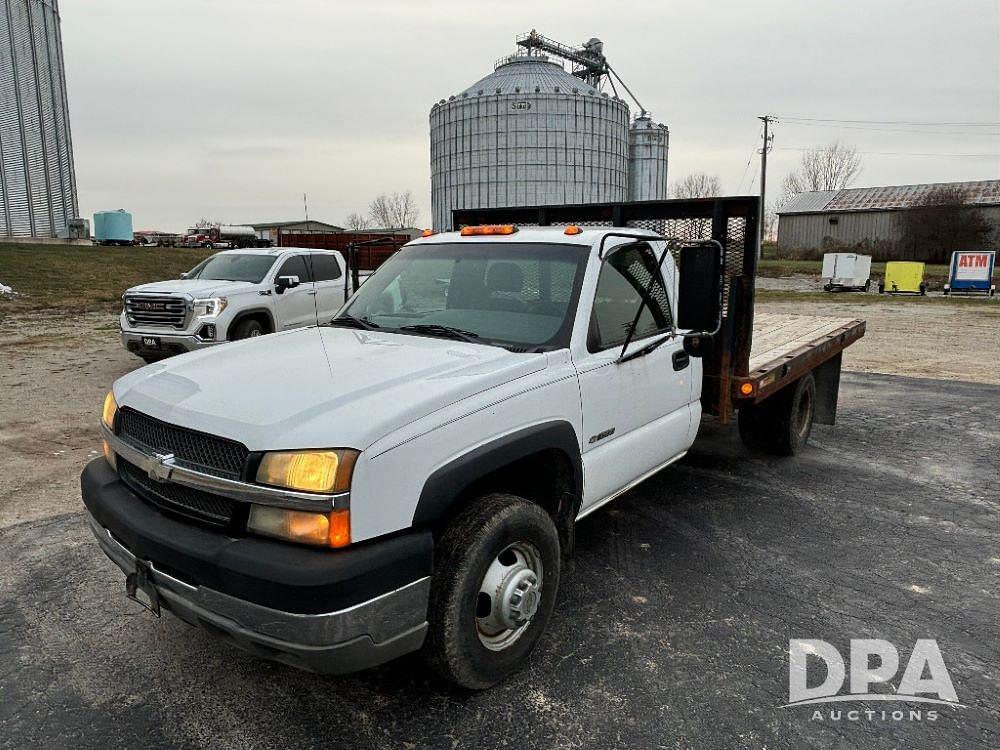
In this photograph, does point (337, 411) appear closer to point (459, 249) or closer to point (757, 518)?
point (459, 249)

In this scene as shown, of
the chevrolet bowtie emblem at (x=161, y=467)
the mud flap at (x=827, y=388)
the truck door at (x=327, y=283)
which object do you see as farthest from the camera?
the truck door at (x=327, y=283)

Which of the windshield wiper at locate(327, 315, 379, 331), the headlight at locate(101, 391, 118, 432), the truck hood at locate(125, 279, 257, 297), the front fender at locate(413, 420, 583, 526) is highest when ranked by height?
the windshield wiper at locate(327, 315, 379, 331)

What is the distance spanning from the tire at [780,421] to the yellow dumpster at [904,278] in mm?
27696

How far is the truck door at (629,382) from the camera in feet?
11.5

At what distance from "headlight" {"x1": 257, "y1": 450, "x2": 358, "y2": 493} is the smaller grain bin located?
187ft

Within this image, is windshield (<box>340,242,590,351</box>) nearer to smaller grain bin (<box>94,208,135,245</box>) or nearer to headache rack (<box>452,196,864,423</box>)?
headache rack (<box>452,196,864,423</box>)

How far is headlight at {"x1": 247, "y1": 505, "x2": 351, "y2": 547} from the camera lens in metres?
2.31

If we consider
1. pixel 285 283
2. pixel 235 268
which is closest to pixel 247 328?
pixel 285 283

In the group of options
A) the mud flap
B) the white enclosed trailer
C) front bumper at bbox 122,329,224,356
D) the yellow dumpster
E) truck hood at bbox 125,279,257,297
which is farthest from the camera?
the white enclosed trailer

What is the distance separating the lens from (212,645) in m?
3.28

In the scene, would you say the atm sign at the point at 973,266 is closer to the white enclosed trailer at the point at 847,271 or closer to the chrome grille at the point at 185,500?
the white enclosed trailer at the point at 847,271

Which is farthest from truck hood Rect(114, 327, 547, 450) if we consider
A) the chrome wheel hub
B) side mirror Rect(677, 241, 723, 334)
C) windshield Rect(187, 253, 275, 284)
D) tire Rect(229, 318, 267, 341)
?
windshield Rect(187, 253, 275, 284)

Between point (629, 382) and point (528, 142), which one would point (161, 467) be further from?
point (528, 142)

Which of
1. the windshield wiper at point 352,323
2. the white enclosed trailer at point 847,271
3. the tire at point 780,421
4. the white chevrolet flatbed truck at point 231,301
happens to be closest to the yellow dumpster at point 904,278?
the white enclosed trailer at point 847,271
